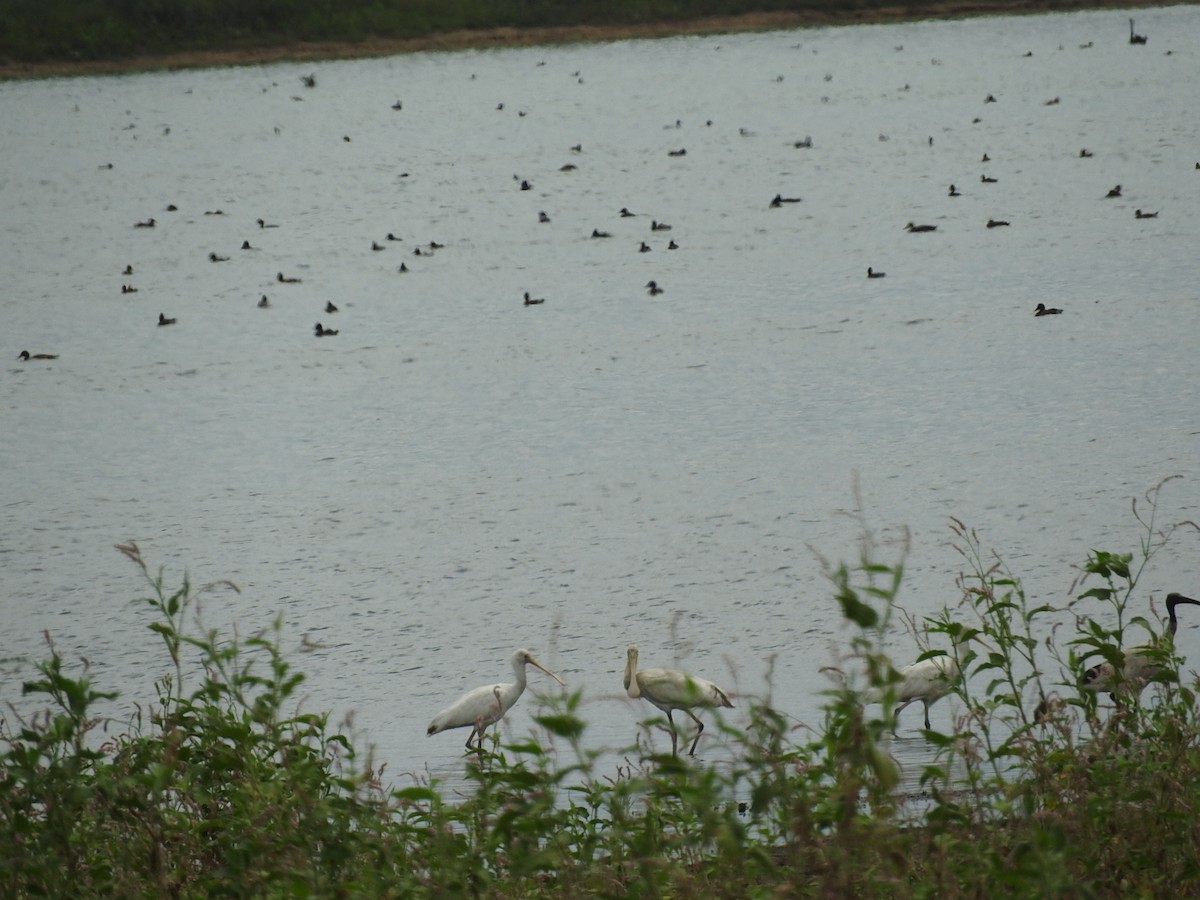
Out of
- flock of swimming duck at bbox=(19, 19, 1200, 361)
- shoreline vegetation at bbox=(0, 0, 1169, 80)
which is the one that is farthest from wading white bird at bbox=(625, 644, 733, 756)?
shoreline vegetation at bbox=(0, 0, 1169, 80)

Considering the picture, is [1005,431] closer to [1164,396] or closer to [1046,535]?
[1164,396]

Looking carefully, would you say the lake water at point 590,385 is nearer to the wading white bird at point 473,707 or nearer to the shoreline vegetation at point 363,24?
the wading white bird at point 473,707

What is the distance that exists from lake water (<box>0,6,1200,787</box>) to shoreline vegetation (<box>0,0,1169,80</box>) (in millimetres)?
11368

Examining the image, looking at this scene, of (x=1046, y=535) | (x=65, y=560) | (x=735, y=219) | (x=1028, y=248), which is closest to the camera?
(x=1046, y=535)

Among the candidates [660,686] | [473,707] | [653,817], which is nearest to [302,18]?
[473,707]

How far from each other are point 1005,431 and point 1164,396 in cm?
144

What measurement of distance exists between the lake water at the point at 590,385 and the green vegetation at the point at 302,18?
11.7 meters

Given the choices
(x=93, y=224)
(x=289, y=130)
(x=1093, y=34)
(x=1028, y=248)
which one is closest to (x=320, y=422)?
(x=1028, y=248)

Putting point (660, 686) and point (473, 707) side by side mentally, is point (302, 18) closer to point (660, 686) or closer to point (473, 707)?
point (473, 707)

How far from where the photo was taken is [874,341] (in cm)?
1447

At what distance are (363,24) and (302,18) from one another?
5.71 feet

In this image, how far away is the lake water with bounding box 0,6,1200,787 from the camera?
8484 millimetres

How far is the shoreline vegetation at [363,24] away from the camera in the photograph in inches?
1613

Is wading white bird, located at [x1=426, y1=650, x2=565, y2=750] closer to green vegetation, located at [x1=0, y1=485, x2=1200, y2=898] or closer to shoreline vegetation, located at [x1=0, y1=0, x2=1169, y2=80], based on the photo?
green vegetation, located at [x1=0, y1=485, x2=1200, y2=898]
